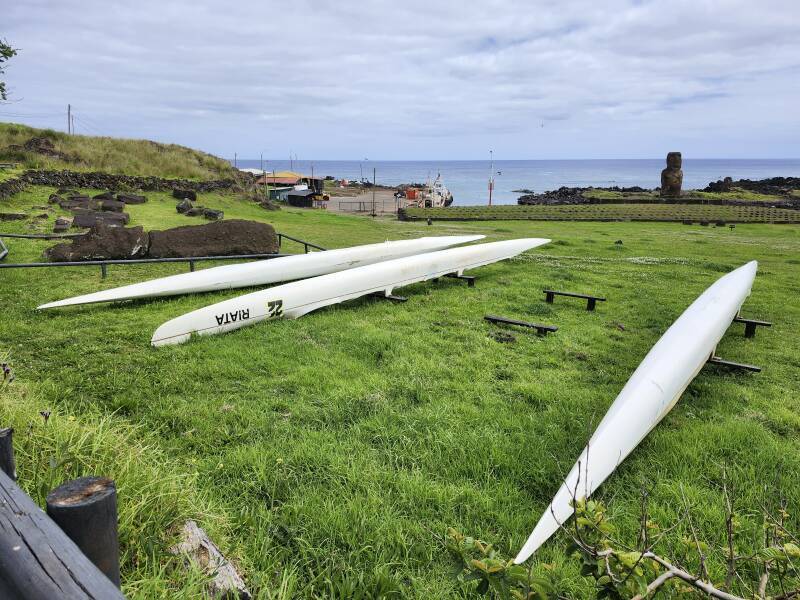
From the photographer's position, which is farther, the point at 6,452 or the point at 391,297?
the point at 391,297

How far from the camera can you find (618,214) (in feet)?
87.1

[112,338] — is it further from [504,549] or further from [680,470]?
[680,470]

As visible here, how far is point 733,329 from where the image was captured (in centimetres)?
709

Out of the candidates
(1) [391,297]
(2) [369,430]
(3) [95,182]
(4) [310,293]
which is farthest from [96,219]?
(2) [369,430]

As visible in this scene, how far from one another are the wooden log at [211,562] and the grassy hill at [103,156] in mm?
22549

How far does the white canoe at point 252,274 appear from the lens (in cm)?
712

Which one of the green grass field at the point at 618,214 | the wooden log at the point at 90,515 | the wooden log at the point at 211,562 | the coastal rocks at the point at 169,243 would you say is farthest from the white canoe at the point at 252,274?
the green grass field at the point at 618,214

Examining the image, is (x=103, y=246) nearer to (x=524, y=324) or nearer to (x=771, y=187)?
(x=524, y=324)

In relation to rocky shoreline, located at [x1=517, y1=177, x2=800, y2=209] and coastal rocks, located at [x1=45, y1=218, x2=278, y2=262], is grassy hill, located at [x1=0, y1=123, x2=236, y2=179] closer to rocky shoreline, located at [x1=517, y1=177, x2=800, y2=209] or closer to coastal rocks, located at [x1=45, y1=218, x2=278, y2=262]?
coastal rocks, located at [x1=45, y1=218, x2=278, y2=262]

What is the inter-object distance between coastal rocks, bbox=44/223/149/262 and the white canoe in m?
2.28

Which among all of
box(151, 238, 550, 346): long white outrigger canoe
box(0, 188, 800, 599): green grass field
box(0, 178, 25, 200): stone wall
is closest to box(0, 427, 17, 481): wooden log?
box(0, 188, 800, 599): green grass field

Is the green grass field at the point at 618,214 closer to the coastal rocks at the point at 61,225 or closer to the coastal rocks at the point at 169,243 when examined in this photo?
the coastal rocks at the point at 169,243

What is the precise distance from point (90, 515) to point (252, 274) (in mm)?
7236

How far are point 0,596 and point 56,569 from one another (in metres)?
0.30
